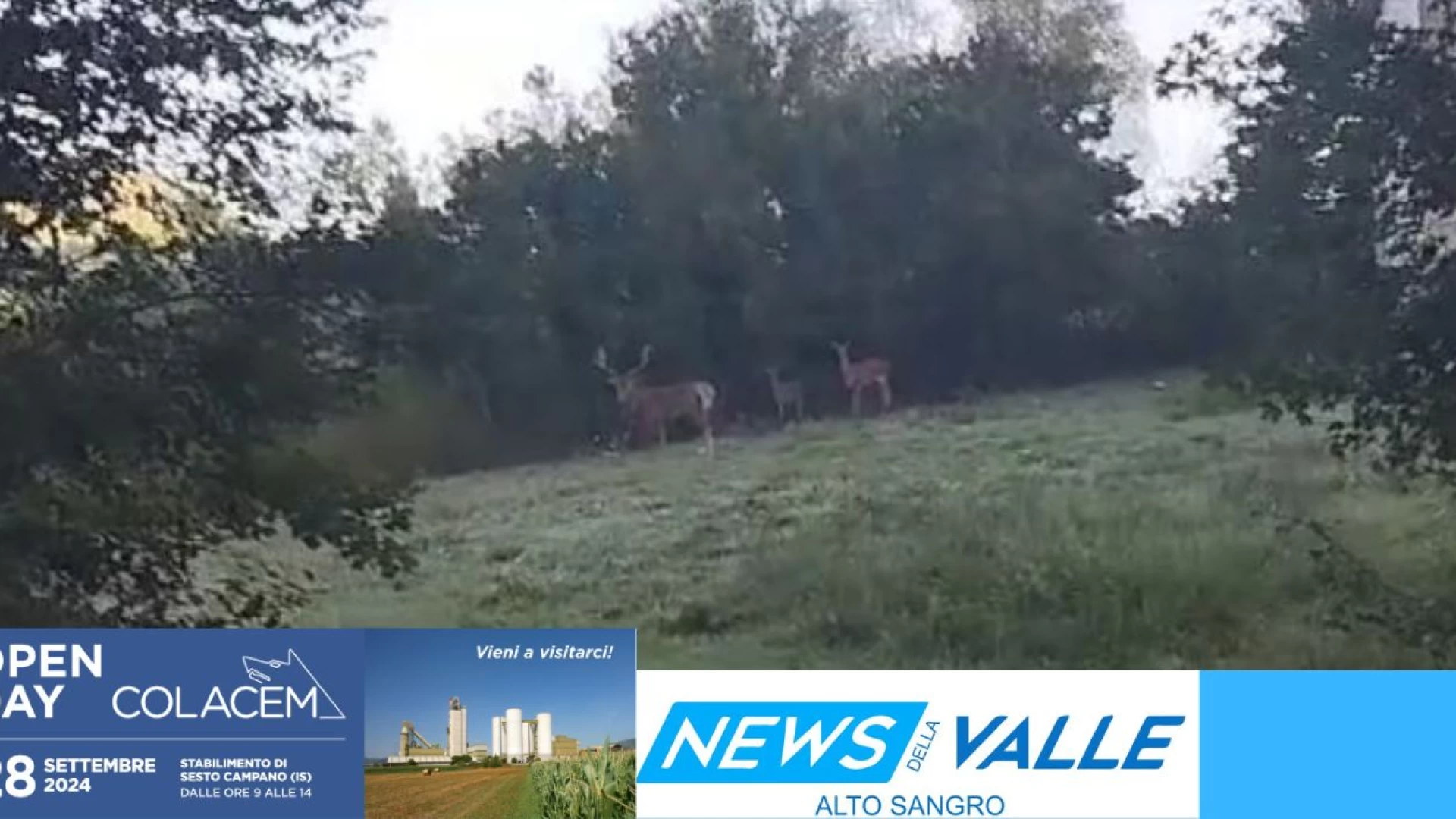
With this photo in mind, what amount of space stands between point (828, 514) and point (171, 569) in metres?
1.35

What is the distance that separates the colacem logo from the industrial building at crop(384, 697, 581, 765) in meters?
0.20

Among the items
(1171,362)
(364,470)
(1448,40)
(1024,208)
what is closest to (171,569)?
(364,470)

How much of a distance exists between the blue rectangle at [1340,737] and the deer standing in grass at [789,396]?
977 millimetres

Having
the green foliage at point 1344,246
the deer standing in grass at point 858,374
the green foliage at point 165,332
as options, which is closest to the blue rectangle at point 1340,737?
the green foliage at point 1344,246

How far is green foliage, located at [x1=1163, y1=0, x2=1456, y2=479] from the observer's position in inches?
101

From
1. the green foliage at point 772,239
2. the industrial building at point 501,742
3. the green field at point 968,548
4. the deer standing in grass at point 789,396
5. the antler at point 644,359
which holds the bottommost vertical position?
the industrial building at point 501,742

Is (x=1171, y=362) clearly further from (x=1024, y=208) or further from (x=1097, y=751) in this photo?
(x=1097, y=751)

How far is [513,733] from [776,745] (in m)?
0.54

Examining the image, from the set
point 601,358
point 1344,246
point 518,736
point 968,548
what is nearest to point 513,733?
point 518,736

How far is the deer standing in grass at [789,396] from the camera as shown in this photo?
103 inches

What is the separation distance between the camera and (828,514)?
2627 mm

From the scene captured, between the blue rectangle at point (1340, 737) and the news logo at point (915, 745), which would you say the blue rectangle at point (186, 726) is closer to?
the news logo at point (915, 745)

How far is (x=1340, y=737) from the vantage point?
8.55 ft

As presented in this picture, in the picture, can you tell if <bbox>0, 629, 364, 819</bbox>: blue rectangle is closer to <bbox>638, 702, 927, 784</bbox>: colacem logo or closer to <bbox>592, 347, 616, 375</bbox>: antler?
<bbox>638, 702, 927, 784</bbox>: colacem logo
